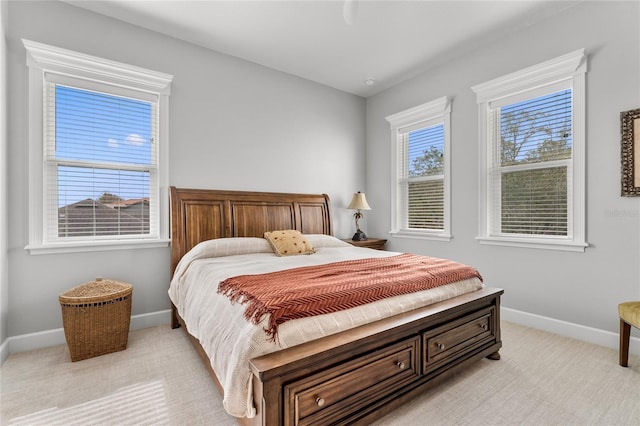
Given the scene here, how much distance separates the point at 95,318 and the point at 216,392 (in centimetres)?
121

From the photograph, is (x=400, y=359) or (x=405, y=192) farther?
(x=405, y=192)

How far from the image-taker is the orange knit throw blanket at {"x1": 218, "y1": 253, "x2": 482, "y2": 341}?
1.44 m

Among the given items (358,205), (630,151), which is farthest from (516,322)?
(358,205)

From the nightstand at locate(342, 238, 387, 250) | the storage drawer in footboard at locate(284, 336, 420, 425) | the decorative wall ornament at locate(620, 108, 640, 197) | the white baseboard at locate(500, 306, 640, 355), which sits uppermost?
the decorative wall ornament at locate(620, 108, 640, 197)

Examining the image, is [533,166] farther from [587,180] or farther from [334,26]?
[334,26]

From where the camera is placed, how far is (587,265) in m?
2.62

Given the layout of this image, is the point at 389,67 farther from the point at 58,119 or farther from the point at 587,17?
the point at 58,119

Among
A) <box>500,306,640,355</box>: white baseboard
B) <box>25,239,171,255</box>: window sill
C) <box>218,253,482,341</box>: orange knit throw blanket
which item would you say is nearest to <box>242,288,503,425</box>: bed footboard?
<box>218,253,482,341</box>: orange knit throw blanket

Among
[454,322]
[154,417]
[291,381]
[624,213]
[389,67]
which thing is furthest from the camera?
[389,67]

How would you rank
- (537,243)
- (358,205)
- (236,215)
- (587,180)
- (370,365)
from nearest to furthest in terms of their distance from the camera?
1. (370,365)
2. (587,180)
3. (537,243)
4. (236,215)
5. (358,205)

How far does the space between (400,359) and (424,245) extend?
2.47 meters

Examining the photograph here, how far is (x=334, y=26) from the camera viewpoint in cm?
296

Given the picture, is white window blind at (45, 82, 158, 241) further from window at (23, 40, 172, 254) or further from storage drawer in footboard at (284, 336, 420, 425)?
storage drawer in footboard at (284, 336, 420, 425)

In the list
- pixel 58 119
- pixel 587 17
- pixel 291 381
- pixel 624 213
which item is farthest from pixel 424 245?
pixel 58 119
